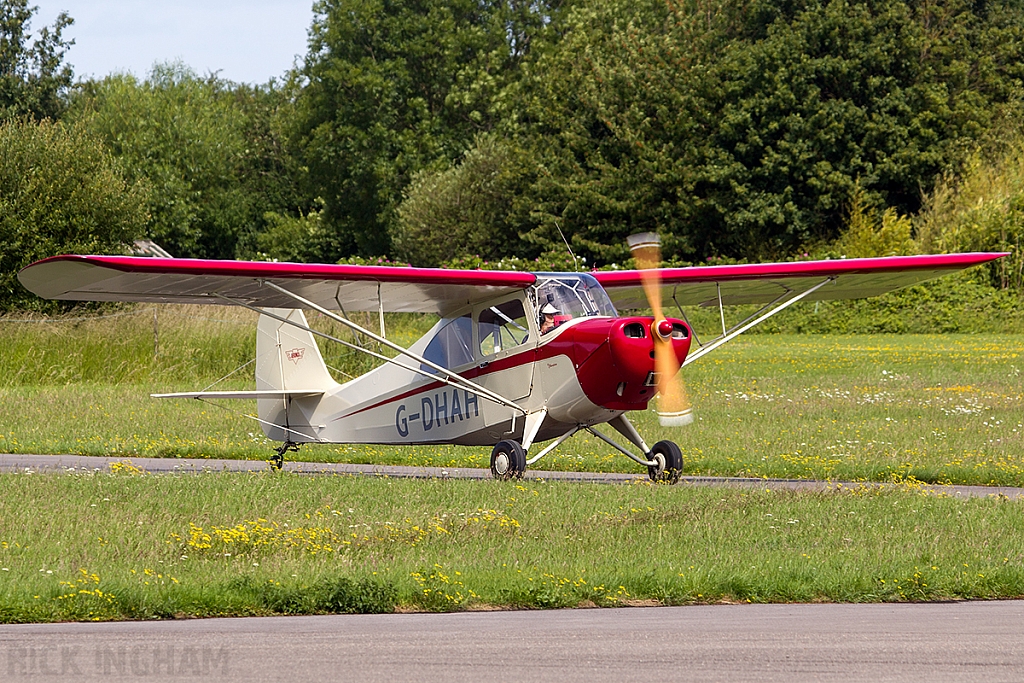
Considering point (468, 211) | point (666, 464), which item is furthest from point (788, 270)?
point (468, 211)

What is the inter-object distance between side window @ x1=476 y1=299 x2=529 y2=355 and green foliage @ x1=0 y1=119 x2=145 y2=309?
80.5 feet

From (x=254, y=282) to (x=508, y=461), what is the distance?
335 cm

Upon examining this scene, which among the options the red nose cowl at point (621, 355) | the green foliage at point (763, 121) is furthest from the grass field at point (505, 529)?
the green foliage at point (763, 121)

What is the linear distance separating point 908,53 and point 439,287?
41488 millimetres

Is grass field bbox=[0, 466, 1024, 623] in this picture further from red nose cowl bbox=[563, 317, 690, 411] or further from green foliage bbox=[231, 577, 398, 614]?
red nose cowl bbox=[563, 317, 690, 411]

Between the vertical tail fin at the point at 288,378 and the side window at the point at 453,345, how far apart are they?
2.49 metres

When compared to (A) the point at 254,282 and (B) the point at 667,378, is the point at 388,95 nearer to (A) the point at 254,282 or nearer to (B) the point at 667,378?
(A) the point at 254,282

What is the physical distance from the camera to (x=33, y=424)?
20.8m

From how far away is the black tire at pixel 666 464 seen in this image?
14.2 metres

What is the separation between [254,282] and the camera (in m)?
13.9

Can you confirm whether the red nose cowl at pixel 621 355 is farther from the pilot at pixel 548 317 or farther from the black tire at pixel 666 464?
the black tire at pixel 666 464

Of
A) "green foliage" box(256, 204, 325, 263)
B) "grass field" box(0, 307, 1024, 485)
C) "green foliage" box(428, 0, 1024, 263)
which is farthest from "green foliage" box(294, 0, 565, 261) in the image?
"grass field" box(0, 307, 1024, 485)

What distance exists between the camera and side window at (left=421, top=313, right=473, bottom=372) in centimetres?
1514

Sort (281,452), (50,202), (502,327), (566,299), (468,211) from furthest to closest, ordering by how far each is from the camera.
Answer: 1. (468,211)
2. (50,202)
3. (281,452)
4. (502,327)
5. (566,299)
